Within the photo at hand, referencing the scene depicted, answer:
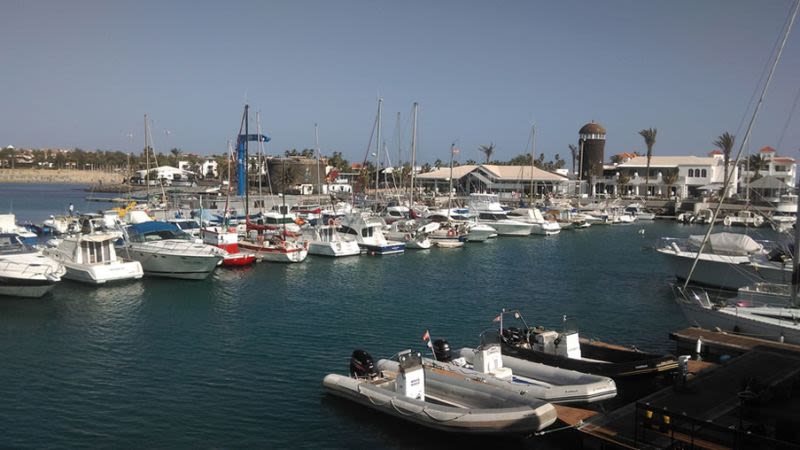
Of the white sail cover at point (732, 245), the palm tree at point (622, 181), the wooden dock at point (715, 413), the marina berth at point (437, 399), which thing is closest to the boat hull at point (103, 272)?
the marina berth at point (437, 399)

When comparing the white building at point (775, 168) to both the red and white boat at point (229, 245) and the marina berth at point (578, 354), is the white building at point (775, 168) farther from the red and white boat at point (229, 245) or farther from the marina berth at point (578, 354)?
the marina berth at point (578, 354)

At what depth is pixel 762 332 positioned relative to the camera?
2534 cm

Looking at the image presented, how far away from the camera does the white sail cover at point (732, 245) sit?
3912cm

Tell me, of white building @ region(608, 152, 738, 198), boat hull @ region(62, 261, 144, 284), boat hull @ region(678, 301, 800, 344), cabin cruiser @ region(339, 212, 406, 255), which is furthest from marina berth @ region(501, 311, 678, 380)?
white building @ region(608, 152, 738, 198)

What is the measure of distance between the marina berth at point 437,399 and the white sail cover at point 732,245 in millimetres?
27439

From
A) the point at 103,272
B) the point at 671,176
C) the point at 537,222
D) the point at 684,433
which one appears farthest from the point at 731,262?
the point at 671,176

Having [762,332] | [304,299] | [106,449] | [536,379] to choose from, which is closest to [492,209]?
[304,299]

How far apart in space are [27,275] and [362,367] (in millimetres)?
21660

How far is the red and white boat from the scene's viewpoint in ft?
150

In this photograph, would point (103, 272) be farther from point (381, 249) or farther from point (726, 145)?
point (726, 145)

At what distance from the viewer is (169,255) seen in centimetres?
3972

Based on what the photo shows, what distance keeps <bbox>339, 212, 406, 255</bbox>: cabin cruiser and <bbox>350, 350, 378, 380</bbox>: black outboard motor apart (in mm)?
32713

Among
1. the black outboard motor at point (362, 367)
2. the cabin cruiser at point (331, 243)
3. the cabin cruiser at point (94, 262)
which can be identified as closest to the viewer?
the black outboard motor at point (362, 367)

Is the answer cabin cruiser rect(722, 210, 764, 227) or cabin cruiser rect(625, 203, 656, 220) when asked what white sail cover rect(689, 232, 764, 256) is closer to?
cabin cruiser rect(722, 210, 764, 227)
